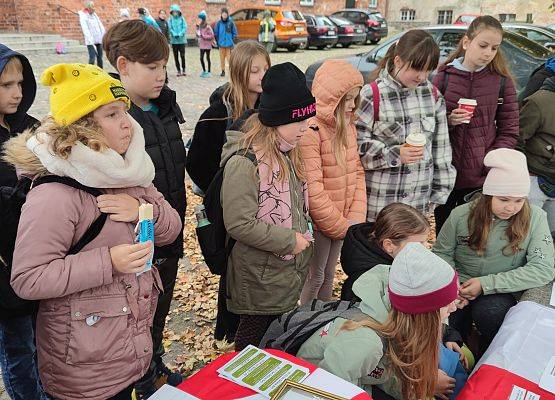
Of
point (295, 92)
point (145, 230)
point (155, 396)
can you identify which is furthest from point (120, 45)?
point (155, 396)

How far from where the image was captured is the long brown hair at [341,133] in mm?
2795

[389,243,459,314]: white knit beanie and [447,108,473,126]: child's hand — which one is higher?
[447,108,473,126]: child's hand

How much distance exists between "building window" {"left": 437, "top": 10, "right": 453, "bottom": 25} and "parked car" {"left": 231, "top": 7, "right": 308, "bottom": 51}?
13932 millimetres

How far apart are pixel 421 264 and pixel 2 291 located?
160 cm

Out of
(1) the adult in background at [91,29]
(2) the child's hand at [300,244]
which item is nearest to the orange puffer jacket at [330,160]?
(2) the child's hand at [300,244]

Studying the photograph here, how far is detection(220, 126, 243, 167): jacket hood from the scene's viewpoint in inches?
96.7

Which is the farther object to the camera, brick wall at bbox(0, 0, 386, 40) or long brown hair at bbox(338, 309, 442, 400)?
brick wall at bbox(0, 0, 386, 40)

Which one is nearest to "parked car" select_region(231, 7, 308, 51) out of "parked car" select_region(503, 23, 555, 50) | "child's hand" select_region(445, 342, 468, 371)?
"parked car" select_region(503, 23, 555, 50)

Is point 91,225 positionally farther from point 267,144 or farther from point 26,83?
point 26,83

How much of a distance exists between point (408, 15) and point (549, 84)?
30275 millimetres

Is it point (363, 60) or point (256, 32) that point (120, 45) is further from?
point (256, 32)

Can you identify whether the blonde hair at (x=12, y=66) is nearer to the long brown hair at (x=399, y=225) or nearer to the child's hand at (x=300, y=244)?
the child's hand at (x=300, y=244)

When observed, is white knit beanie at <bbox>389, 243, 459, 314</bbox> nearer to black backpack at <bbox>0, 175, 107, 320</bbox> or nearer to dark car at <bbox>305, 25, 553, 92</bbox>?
black backpack at <bbox>0, 175, 107, 320</bbox>

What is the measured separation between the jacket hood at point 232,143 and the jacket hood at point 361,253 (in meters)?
0.78
